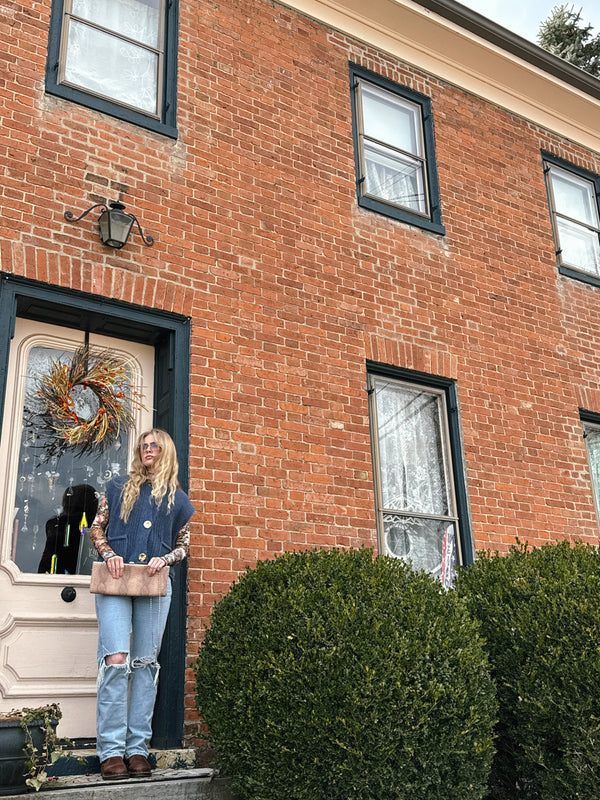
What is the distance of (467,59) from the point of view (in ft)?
29.2

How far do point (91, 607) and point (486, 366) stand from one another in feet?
14.3

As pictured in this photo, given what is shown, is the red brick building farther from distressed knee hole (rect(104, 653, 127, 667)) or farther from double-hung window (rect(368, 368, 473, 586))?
distressed knee hole (rect(104, 653, 127, 667))

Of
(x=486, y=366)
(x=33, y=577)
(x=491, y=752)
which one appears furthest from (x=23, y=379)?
(x=486, y=366)

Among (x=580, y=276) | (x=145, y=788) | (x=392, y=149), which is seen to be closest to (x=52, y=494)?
(x=145, y=788)

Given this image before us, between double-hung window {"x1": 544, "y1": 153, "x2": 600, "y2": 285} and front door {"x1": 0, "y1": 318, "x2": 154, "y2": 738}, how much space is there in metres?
5.88

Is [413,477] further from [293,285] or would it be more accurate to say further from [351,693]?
[351,693]

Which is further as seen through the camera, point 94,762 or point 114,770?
point 94,762

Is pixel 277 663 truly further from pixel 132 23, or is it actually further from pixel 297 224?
pixel 132 23

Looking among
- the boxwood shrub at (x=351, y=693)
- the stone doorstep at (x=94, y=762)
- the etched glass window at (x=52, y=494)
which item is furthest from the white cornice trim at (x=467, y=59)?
the stone doorstep at (x=94, y=762)

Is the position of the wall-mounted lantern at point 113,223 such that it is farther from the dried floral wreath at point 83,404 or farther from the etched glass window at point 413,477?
the etched glass window at point 413,477

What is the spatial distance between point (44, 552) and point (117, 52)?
12.8 feet

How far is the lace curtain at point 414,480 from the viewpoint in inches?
275

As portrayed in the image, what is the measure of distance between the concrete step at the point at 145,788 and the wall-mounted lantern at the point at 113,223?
3.39m

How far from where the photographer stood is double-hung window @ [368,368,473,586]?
6.98 meters
